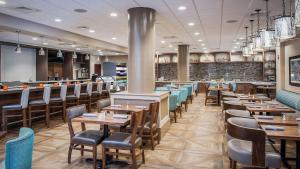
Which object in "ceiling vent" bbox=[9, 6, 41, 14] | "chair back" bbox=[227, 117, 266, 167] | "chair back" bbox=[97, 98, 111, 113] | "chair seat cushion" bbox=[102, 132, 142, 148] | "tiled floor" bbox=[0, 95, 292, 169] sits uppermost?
"ceiling vent" bbox=[9, 6, 41, 14]

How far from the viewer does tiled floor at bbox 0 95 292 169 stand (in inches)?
151

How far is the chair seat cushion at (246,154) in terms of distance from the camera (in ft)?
8.83

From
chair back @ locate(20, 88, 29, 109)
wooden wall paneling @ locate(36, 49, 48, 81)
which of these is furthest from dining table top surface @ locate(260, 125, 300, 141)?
wooden wall paneling @ locate(36, 49, 48, 81)

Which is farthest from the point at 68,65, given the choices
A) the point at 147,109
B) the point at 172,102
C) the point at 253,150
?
the point at 253,150

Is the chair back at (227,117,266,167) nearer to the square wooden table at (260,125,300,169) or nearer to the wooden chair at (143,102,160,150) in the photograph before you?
the square wooden table at (260,125,300,169)

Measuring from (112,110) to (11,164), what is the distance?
2.78 m

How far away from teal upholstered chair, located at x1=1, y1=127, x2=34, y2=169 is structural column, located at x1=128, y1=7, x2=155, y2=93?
364 centimetres

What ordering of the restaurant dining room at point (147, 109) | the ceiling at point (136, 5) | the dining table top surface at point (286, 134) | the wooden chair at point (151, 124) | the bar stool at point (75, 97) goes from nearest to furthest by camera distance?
the dining table top surface at point (286, 134), the restaurant dining room at point (147, 109), the wooden chair at point (151, 124), the ceiling at point (136, 5), the bar stool at point (75, 97)

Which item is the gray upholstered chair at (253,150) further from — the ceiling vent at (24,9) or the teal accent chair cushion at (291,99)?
the ceiling vent at (24,9)

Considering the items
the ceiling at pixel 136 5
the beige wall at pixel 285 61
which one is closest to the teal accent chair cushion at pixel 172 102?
the ceiling at pixel 136 5

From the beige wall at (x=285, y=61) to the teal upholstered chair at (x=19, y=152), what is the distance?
766 cm

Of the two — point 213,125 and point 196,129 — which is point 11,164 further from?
point 213,125

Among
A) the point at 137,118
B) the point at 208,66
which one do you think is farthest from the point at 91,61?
the point at 137,118

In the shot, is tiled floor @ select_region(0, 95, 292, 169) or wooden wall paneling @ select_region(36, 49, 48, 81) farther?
wooden wall paneling @ select_region(36, 49, 48, 81)
